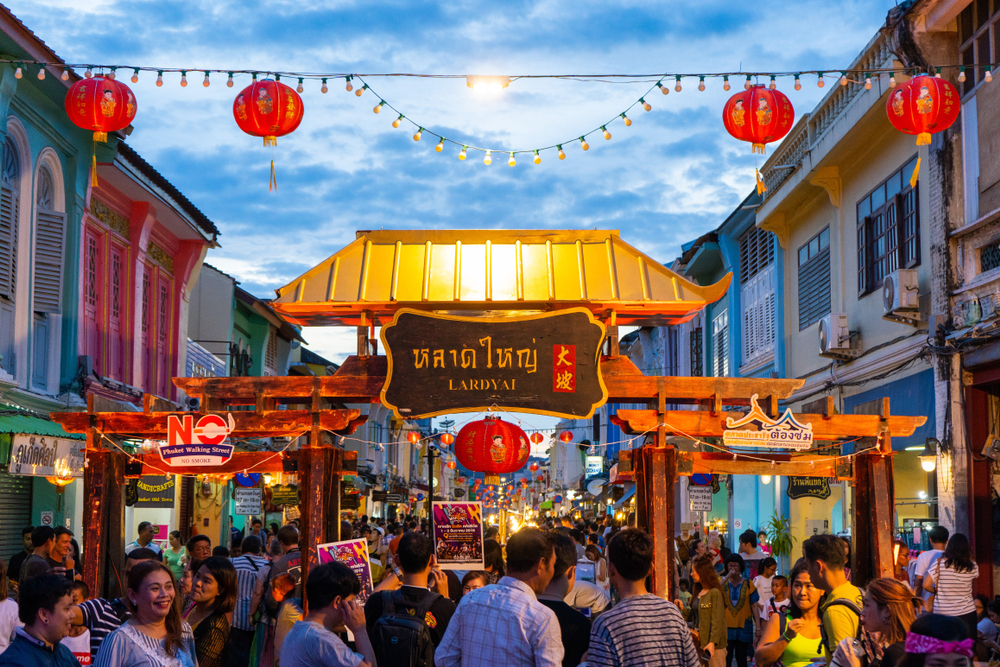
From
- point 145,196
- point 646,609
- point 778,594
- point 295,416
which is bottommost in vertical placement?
point 778,594

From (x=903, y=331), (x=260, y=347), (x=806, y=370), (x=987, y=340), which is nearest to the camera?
(x=987, y=340)

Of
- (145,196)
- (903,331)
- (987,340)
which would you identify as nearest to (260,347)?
(145,196)

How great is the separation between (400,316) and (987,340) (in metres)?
7.71

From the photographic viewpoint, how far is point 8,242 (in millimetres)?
15305

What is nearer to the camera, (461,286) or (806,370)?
(461,286)

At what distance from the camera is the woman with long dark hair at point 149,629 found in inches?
205

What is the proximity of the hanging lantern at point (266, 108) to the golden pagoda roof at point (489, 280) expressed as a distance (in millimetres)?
Result: 1912

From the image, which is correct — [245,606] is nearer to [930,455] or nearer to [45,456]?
[45,456]

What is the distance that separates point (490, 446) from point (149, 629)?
7.85 m

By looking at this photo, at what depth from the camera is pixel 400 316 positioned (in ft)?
39.5

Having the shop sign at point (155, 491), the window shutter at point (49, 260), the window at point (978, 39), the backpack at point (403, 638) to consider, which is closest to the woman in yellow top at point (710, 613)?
the backpack at point (403, 638)

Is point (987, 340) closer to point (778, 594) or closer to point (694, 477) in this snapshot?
point (778, 594)

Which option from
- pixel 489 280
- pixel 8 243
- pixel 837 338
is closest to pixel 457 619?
pixel 489 280

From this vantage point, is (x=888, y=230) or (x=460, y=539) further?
(x=888, y=230)
